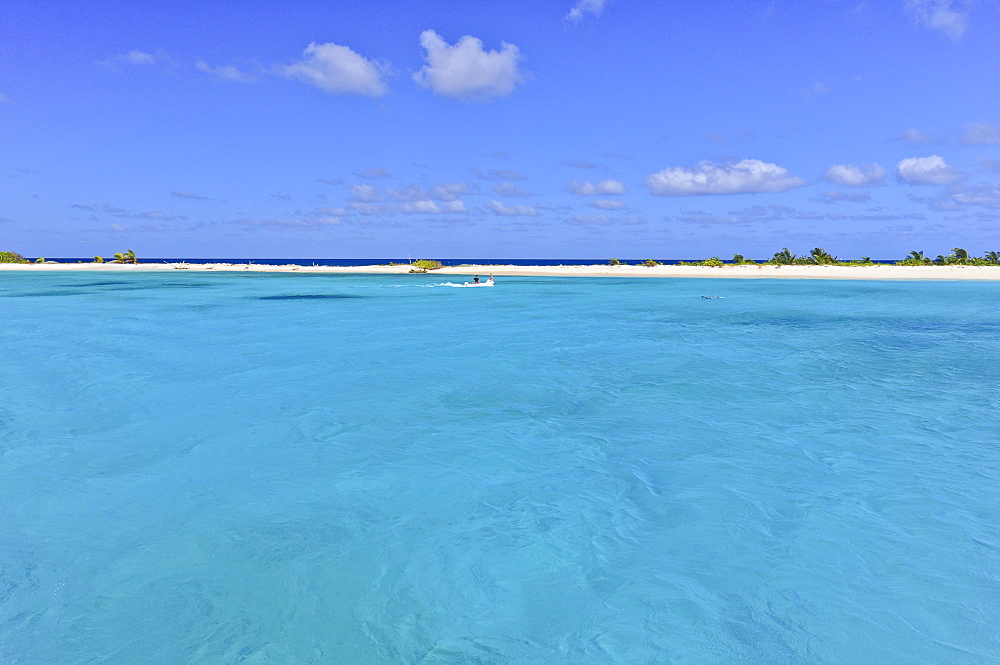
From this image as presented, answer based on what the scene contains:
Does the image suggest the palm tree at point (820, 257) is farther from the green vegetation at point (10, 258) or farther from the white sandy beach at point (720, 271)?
the green vegetation at point (10, 258)

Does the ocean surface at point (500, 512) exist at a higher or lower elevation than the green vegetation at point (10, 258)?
lower

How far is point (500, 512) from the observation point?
334 inches

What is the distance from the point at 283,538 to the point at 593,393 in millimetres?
10074

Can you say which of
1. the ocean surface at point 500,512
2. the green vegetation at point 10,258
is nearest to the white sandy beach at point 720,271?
the green vegetation at point 10,258

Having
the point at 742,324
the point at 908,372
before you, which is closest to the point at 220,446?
the point at 908,372

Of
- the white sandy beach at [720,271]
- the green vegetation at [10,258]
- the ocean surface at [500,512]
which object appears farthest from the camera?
the green vegetation at [10,258]

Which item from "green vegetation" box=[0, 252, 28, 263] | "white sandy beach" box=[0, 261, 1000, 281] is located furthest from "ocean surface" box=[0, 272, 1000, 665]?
"green vegetation" box=[0, 252, 28, 263]

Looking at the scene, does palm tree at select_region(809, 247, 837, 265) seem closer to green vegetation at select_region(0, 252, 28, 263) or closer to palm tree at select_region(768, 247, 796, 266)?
palm tree at select_region(768, 247, 796, 266)

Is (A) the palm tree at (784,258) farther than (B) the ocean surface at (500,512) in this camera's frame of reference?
Yes

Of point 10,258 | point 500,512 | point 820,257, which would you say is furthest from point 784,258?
point 10,258

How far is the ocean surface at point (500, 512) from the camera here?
5.77 meters

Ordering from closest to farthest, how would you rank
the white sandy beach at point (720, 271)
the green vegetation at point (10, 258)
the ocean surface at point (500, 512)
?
the ocean surface at point (500, 512) < the white sandy beach at point (720, 271) < the green vegetation at point (10, 258)

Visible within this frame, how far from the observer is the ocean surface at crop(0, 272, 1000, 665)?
18.9 feet

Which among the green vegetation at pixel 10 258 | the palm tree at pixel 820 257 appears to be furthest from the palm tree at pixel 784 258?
the green vegetation at pixel 10 258
